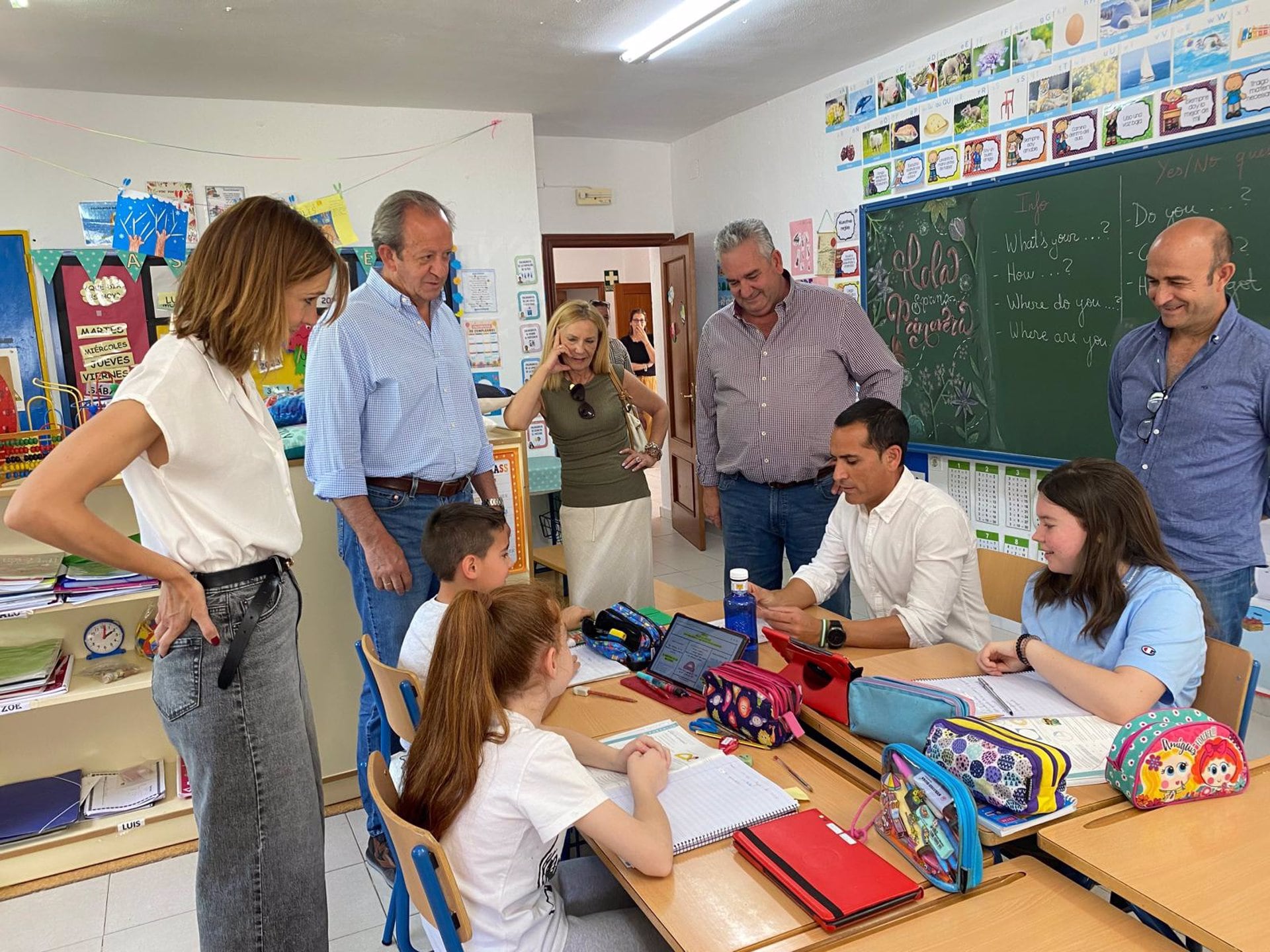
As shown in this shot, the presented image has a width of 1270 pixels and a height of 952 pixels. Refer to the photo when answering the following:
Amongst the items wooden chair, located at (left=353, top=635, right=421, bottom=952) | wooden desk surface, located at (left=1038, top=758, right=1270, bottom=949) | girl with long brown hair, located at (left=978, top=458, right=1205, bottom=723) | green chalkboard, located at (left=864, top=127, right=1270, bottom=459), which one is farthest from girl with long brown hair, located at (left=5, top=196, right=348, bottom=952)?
green chalkboard, located at (left=864, top=127, right=1270, bottom=459)

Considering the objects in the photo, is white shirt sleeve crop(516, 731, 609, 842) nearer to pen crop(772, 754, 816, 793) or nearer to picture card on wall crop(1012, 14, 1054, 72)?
pen crop(772, 754, 816, 793)

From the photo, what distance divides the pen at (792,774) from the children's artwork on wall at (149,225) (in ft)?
14.9

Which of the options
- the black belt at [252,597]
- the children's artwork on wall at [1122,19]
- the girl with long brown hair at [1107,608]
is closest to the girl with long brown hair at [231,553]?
the black belt at [252,597]

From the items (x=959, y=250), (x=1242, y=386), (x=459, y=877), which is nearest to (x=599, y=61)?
(x=959, y=250)

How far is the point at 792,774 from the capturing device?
5.10ft

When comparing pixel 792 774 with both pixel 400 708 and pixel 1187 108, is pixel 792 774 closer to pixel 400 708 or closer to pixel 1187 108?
pixel 400 708

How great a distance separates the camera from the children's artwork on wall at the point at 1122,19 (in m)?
3.40

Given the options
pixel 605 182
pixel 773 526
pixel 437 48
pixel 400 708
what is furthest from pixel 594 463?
pixel 605 182

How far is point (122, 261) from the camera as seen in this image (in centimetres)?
472

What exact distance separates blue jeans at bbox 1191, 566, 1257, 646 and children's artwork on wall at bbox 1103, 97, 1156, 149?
2000 mm

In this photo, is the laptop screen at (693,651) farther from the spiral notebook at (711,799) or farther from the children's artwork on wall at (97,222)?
the children's artwork on wall at (97,222)

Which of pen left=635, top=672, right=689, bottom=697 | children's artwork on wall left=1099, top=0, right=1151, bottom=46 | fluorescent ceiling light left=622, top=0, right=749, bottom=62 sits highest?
fluorescent ceiling light left=622, top=0, right=749, bottom=62

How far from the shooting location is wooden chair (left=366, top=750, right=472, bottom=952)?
120 centimetres

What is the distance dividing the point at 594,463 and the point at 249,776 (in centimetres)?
164
